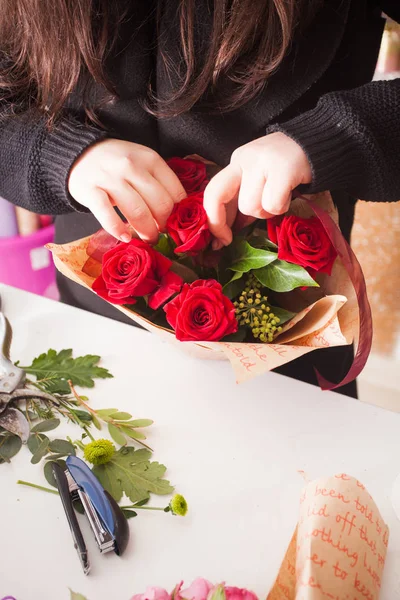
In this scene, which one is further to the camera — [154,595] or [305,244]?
[305,244]

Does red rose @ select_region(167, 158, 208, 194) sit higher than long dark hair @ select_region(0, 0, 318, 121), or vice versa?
long dark hair @ select_region(0, 0, 318, 121)

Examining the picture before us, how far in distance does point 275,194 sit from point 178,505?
13.3 inches

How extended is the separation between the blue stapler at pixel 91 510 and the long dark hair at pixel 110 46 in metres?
0.45

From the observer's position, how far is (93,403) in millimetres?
667

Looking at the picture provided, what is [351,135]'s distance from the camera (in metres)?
0.62

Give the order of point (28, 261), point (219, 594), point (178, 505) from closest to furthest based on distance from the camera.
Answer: point (219, 594)
point (178, 505)
point (28, 261)

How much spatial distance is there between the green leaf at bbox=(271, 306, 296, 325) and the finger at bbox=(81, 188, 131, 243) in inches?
7.5

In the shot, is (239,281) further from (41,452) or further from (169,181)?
(41,452)

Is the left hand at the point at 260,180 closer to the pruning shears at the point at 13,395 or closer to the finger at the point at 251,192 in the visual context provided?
the finger at the point at 251,192

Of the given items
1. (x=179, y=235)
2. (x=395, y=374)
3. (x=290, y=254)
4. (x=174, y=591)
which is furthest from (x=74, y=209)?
(x=395, y=374)

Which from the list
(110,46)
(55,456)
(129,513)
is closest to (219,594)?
(129,513)

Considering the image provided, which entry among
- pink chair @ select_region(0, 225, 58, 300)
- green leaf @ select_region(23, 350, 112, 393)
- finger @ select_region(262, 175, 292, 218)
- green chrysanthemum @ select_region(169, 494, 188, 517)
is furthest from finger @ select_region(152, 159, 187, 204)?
pink chair @ select_region(0, 225, 58, 300)

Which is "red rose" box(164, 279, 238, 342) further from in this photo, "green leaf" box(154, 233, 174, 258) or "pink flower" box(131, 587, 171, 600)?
"pink flower" box(131, 587, 171, 600)

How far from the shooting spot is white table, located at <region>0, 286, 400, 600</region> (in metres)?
0.51
